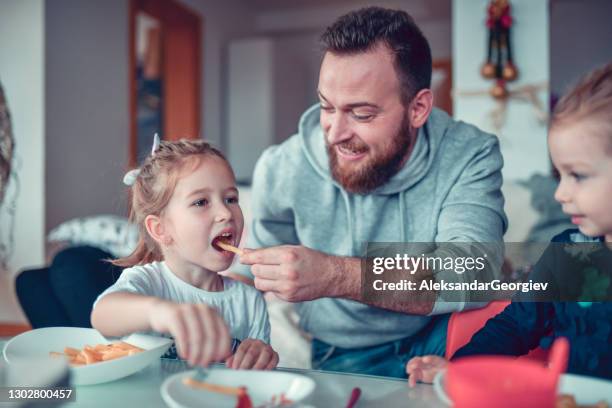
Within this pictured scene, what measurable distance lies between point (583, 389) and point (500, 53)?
137cm

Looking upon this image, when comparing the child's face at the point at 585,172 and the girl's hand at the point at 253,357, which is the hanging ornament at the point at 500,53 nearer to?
the child's face at the point at 585,172

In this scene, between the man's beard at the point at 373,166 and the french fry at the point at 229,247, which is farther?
the man's beard at the point at 373,166

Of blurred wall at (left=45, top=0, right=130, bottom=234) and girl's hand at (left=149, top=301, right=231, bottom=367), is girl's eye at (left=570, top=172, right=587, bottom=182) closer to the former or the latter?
girl's hand at (left=149, top=301, right=231, bottom=367)

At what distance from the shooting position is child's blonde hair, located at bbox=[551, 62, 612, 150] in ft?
1.61

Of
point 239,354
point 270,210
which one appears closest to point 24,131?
point 270,210

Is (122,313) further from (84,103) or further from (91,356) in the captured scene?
(84,103)

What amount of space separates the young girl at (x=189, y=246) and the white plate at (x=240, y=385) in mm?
90

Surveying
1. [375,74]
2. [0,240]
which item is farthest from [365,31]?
[0,240]

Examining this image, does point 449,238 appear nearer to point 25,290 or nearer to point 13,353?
point 13,353

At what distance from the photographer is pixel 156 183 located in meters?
0.69

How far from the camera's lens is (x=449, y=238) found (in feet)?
2.49

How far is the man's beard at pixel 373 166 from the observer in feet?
2.67

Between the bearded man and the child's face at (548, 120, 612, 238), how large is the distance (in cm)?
20

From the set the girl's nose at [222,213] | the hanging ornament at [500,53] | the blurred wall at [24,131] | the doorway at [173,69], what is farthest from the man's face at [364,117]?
the doorway at [173,69]
